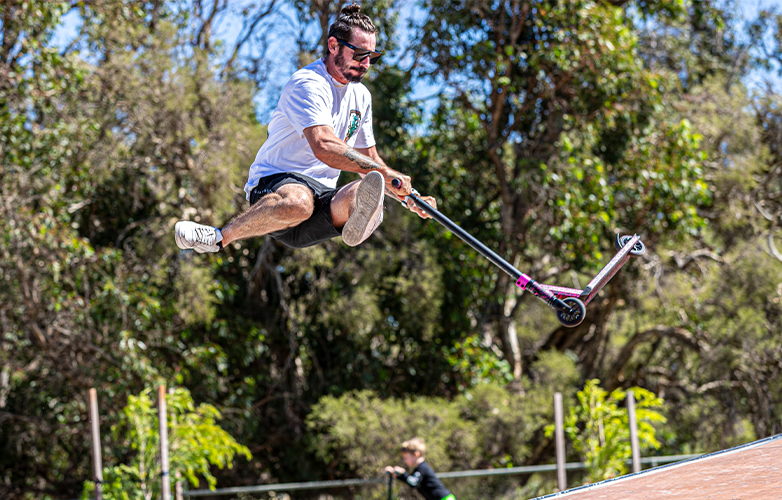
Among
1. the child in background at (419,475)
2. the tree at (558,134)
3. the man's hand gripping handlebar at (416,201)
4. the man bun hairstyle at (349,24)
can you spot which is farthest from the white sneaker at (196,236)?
the tree at (558,134)

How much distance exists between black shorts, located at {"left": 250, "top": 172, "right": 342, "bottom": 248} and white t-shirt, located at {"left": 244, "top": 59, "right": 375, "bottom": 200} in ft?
0.13

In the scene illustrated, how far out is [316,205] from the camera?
10.8 feet

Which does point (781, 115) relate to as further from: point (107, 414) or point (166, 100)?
point (107, 414)

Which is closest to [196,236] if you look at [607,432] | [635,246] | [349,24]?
[349,24]

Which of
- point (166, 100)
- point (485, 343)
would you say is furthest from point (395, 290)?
point (166, 100)

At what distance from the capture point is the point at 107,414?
809 centimetres

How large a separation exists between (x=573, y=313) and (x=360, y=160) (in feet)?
3.76

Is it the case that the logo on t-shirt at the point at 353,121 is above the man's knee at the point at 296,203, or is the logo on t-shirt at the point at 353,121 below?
above

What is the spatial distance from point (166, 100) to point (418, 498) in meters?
5.44

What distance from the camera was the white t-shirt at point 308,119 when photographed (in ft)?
9.96

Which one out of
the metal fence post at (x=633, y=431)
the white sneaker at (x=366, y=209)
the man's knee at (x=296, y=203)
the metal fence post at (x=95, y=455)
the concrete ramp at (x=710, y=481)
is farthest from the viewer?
the metal fence post at (x=633, y=431)

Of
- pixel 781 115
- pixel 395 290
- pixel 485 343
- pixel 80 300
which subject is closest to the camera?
pixel 80 300

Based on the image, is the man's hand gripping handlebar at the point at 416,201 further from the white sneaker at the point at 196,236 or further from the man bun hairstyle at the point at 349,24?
the white sneaker at the point at 196,236

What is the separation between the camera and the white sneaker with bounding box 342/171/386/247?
295 cm
